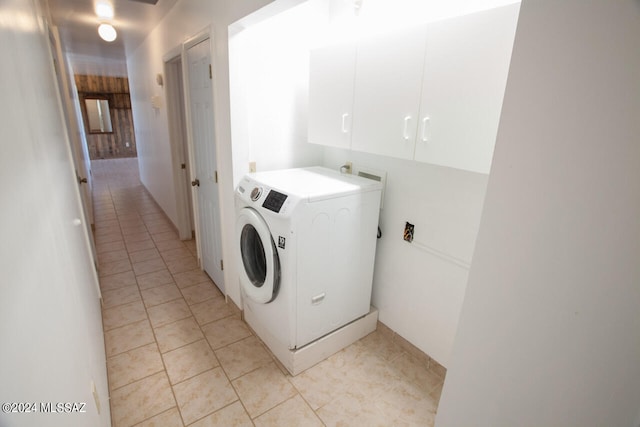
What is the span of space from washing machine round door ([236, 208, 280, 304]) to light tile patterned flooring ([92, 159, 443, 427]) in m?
0.50

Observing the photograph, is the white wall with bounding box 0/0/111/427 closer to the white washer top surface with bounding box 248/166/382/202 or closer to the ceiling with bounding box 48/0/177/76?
the white washer top surface with bounding box 248/166/382/202

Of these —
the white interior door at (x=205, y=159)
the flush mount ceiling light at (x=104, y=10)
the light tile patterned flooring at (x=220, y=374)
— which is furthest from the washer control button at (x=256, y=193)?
the flush mount ceiling light at (x=104, y=10)

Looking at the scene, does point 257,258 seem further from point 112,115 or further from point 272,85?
point 112,115

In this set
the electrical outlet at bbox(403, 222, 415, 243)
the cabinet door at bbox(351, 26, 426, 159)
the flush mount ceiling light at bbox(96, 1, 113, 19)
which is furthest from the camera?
the flush mount ceiling light at bbox(96, 1, 113, 19)

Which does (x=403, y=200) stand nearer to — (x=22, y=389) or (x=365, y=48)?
(x=365, y=48)

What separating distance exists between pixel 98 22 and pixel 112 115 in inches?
264

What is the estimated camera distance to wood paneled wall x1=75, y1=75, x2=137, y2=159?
26.9 feet

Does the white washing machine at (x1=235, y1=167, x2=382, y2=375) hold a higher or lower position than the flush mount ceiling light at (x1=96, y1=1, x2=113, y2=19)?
lower

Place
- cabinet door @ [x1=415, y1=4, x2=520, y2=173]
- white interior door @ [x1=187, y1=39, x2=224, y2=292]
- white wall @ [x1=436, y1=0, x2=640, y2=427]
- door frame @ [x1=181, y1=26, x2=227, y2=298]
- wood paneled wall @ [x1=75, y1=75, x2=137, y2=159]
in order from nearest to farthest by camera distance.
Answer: white wall @ [x1=436, y1=0, x2=640, y2=427]
cabinet door @ [x1=415, y1=4, x2=520, y2=173]
door frame @ [x1=181, y1=26, x2=227, y2=298]
white interior door @ [x1=187, y1=39, x2=224, y2=292]
wood paneled wall @ [x1=75, y1=75, x2=137, y2=159]

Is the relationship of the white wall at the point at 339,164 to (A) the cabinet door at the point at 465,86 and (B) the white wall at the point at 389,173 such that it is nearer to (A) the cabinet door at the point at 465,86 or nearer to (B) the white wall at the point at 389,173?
(B) the white wall at the point at 389,173

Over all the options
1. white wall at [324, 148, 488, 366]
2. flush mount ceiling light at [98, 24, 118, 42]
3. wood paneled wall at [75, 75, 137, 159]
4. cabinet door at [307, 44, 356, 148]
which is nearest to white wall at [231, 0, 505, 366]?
white wall at [324, 148, 488, 366]

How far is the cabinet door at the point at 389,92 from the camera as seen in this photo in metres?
1.45

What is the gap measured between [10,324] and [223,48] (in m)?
1.93

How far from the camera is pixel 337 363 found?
2062 millimetres
